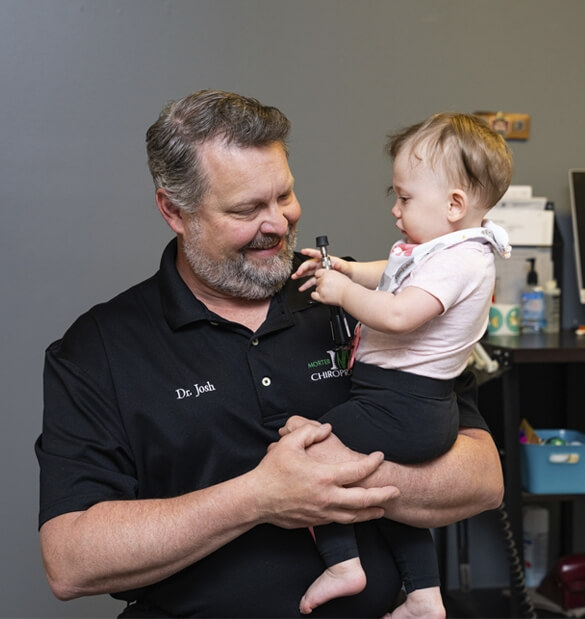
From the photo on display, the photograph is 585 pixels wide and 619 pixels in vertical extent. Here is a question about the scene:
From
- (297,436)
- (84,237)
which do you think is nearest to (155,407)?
(297,436)

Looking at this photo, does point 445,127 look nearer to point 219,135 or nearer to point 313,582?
point 219,135

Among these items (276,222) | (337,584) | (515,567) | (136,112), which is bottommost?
(515,567)

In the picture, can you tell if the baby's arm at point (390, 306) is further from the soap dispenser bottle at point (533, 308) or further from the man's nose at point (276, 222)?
the soap dispenser bottle at point (533, 308)

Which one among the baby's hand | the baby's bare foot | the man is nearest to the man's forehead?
the man

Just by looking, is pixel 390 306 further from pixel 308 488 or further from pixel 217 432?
pixel 217 432

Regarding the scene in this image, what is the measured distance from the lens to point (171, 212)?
5.83ft

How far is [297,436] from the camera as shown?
141 cm

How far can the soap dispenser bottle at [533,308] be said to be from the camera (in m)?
2.95

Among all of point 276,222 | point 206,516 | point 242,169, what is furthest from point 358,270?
point 206,516

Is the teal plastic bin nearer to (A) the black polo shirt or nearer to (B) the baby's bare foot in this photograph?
(A) the black polo shirt

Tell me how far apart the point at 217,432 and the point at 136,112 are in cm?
151

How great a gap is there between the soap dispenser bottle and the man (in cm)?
134

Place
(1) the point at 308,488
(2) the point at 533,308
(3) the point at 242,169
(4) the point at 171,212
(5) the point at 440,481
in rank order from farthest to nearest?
(2) the point at 533,308 < (4) the point at 171,212 < (3) the point at 242,169 < (5) the point at 440,481 < (1) the point at 308,488

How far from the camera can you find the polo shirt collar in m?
1.65
